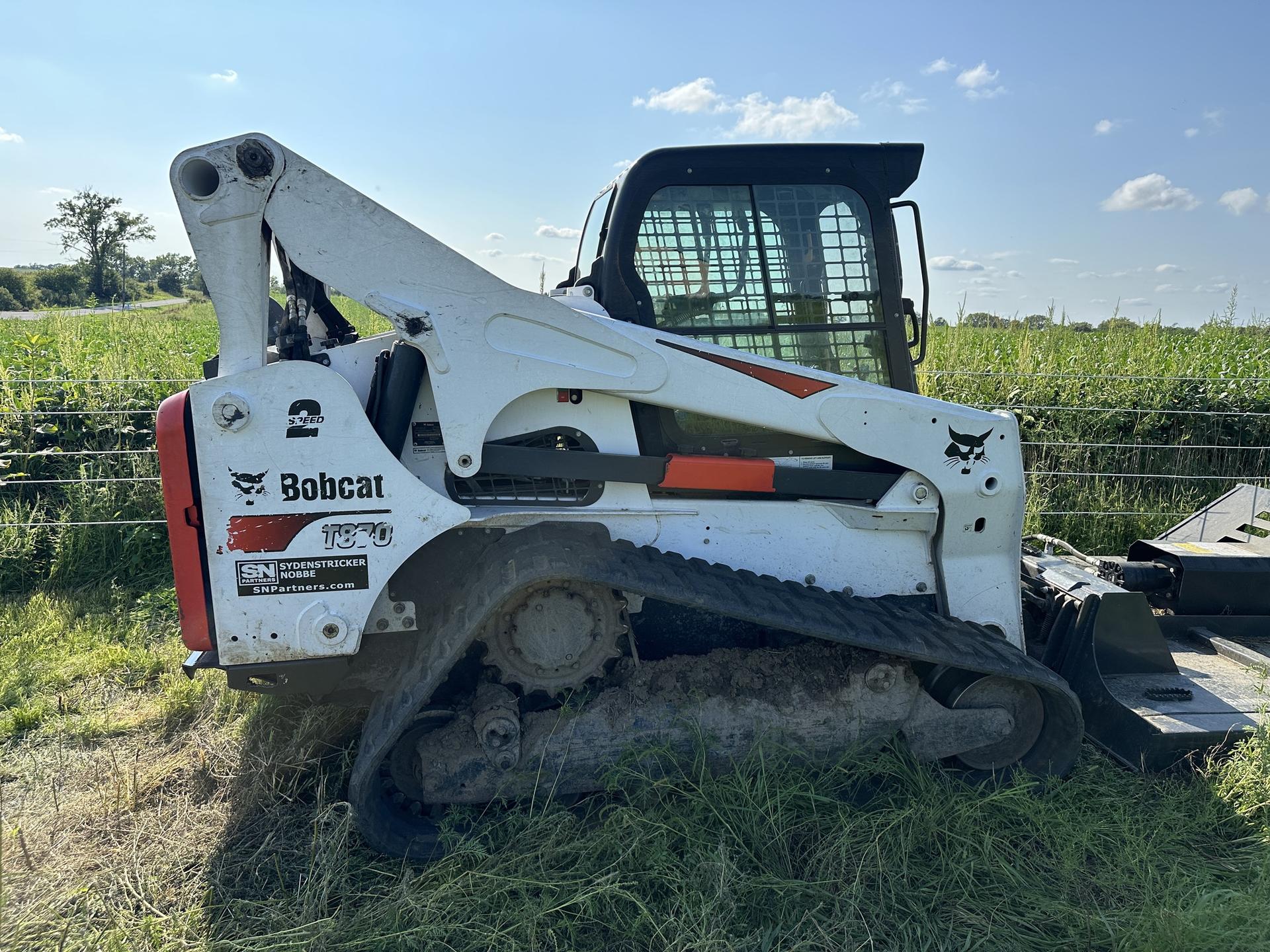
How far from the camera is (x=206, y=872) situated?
2.81 m

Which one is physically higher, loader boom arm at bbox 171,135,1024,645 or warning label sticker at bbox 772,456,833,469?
loader boom arm at bbox 171,135,1024,645

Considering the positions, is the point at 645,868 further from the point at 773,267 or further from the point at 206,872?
the point at 773,267

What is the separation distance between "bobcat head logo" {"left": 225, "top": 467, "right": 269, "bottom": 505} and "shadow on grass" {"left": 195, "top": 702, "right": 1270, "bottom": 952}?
1.17 m

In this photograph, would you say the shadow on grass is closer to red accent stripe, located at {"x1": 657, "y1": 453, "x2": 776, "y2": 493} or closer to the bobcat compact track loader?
the bobcat compact track loader

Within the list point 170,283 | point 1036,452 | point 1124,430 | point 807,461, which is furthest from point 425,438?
point 170,283

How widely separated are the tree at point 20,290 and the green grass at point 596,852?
5250cm

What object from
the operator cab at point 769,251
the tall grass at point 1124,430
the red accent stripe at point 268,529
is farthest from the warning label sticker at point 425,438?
the tall grass at point 1124,430

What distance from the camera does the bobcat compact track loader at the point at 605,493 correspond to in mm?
2811

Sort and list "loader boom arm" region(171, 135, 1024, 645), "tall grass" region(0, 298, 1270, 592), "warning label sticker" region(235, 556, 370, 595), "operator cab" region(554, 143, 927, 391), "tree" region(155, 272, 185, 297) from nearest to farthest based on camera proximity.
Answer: "loader boom arm" region(171, 135, 1024, 645) → "warning label sticker" region(235, 556, 370, 595) → "operator cab" region(554, 143, 927, 391) → "tall grass" region(0, 298, 1270, 592) → "tree" region(155, 272, 185, 297)

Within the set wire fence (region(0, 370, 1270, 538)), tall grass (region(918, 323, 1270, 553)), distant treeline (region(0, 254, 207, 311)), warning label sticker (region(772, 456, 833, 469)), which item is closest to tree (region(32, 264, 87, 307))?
distant treeline (region(0, 254, 207, 311))

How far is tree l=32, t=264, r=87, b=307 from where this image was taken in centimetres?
4684

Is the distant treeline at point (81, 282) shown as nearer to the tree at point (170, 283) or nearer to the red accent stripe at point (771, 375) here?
the tree at point (170, 283)

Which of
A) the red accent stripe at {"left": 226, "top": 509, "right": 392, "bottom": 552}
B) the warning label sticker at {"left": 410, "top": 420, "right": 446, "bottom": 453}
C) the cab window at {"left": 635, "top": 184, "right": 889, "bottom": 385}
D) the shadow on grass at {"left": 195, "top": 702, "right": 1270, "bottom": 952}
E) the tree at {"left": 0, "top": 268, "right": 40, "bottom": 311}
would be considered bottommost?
the shadow on grass at {"left": 195, "top": 702, "right": 1270, "bottom": 952}

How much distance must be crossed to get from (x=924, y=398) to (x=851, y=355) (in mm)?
351
